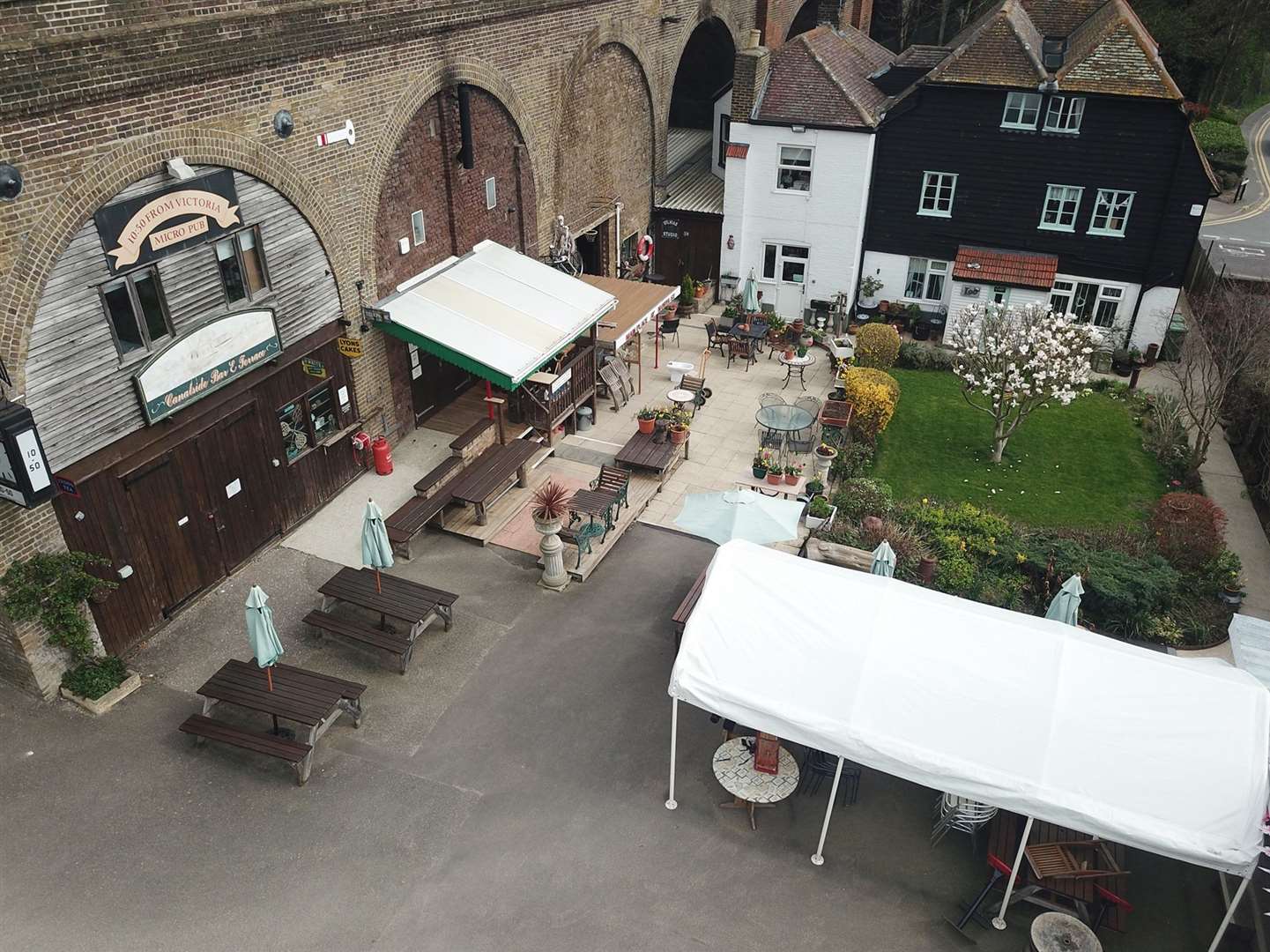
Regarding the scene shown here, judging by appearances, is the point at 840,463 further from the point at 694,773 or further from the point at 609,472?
the point at 694,773

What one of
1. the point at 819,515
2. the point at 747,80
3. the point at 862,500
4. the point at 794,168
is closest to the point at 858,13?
the point at 747,80

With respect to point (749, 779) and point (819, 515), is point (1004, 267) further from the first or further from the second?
point (749, 779)

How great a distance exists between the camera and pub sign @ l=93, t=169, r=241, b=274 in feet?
37.5

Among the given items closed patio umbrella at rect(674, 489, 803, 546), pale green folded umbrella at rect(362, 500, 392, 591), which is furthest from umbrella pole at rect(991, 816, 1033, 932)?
pale green folded umbrella at rect(362, 500, 392, 591)

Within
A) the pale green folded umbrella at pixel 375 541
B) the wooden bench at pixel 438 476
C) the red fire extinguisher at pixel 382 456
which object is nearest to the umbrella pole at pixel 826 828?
the pale green folded umbrella at pixel 375 541

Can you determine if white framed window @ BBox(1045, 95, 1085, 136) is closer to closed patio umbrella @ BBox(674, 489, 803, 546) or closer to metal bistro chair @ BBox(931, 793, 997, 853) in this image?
closed patio umbrella @ BBox(674, 489, 803, 546)

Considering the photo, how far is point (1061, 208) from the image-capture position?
23453 mm

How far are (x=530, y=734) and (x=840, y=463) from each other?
919 centimetres

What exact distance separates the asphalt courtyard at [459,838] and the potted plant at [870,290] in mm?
15704

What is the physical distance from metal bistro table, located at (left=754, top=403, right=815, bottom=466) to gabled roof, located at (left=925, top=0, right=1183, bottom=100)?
33.3ft

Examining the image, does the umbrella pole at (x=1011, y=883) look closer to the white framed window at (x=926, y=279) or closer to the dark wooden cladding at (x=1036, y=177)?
the dark wooden cladding at (x=1036, y=177)

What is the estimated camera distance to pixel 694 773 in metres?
11.7

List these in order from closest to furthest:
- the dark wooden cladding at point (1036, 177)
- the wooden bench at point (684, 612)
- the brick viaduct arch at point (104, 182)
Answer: the brick viaduct arch at point (104, 182)
the wooden bench at point (684, 612)
the dark wooden cladding at point (1036, 177)

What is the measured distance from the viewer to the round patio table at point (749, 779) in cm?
1090
